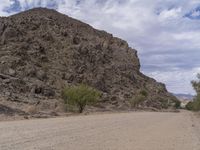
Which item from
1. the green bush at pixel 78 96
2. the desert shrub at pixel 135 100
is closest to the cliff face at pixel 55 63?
the desert shrub at pixel 135 100

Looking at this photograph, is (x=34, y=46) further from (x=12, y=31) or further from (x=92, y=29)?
(x=92, y=29)

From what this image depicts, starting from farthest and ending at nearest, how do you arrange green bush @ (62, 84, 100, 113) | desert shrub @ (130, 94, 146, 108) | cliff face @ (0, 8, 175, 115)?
1. desert shrub @ (130, 94, 146, 108)
2. cliff face @ (0, 8, 175, 115)
3. green bush @ (62, 84, 100, 113)

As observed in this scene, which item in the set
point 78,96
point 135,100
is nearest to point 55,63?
point 135,100

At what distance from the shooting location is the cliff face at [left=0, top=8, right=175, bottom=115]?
7500 cm

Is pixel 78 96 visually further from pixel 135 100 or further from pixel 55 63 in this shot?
pixel 135 100

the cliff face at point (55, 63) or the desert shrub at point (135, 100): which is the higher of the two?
the cliff face at point (55, 63)

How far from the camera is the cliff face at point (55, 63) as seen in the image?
75.0 metres

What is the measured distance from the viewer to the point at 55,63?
95.1 metres

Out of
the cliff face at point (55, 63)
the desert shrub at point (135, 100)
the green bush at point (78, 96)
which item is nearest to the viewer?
the green bush at point (78, 96)

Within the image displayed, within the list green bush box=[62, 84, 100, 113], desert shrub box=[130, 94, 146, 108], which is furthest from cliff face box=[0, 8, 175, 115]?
green bush box=[62, 84, 100, 113]

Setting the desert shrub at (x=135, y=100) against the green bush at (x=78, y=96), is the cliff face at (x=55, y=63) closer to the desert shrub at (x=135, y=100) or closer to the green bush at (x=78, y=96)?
the desert shrub at (x=135, y=100)

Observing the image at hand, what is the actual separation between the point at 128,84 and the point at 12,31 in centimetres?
3526

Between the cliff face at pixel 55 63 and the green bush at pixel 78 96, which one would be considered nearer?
the green bush at pixel 78 96

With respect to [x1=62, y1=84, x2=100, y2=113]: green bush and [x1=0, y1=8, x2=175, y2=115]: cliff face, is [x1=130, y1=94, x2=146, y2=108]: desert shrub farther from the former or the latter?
[x1=62, y1=84, x2=100, y2=113]: green bush
